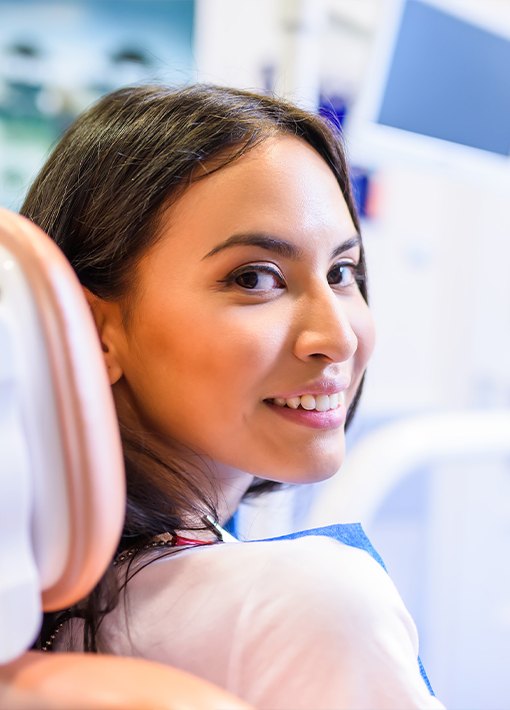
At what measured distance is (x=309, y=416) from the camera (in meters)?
0.82

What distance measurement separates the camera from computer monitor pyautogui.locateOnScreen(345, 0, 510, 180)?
1822 mm

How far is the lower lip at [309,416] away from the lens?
2.67 feet

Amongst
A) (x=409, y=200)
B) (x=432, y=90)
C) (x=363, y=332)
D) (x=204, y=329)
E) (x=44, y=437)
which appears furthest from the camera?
(x=409, y=200)

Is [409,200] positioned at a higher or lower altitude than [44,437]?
lower

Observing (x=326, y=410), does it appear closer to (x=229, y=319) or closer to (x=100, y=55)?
(x=229, y=319)

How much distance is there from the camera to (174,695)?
49cm

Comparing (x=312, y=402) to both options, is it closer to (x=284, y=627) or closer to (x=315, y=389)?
(x=315, y=389)

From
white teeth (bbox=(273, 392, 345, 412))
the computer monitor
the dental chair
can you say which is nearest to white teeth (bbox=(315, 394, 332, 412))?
white teeth (bbox=(273, 392, 345, 412))

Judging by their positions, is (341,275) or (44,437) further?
(341,275)

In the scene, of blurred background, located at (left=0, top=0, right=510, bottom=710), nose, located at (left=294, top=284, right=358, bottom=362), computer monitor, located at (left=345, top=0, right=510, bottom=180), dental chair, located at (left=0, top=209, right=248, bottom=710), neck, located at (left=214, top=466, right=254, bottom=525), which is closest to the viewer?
dental chair, located at (left=0, top=209, right=248, bottom=710)

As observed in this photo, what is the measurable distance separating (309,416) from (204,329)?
0.46ft

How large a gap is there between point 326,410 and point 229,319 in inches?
5.6

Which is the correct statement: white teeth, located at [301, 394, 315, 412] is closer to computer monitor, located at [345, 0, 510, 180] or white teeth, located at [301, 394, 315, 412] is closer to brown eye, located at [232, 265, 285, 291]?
brown eye, located at [232, 265, 285, 291]

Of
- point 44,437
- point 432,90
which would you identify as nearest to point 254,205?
point 44,437
